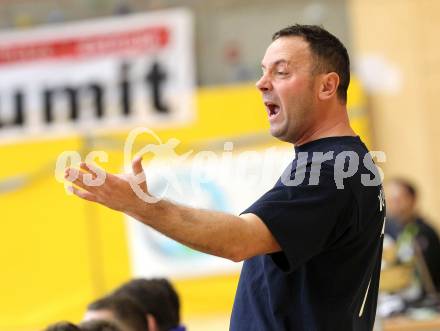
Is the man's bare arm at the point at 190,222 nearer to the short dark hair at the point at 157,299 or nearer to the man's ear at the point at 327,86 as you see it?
the man's ear at the point at 327,86

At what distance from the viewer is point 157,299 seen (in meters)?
3.81

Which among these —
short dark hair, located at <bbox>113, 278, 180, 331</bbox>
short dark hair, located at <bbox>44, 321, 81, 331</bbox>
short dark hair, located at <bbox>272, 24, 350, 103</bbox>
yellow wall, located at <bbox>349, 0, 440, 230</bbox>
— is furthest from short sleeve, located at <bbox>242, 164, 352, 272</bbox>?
yellow wall, located at <bbox>349, 0, 440, 230</bbox>

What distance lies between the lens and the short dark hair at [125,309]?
362cm

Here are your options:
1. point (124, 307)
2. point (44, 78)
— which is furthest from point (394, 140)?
point (124, 307)

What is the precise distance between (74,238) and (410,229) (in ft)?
10.9

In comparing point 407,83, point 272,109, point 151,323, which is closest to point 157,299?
point 151,323

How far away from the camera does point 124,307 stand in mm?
3656

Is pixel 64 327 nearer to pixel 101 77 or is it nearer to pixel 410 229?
pixel 410 229

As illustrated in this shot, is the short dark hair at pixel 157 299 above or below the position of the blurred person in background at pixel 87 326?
below

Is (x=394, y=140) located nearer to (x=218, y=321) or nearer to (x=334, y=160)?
(x=218, y=321)

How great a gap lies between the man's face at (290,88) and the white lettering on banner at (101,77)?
598 cm

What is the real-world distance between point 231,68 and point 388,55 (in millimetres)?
1559

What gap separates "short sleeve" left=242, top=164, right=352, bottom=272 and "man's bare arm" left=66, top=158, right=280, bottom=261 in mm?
31

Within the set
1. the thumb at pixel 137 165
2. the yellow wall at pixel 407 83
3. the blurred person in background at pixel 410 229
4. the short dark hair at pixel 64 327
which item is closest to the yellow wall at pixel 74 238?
the yellow wall at pixel 407 83
